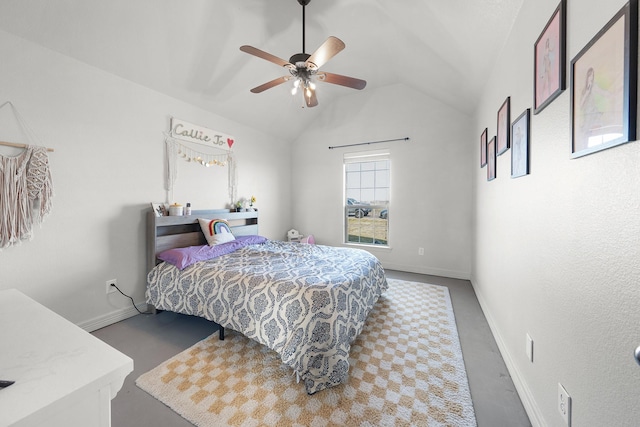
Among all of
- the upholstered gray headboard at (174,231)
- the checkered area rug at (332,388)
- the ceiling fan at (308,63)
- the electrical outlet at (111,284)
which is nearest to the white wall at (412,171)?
the checkered area rug at (332,388)

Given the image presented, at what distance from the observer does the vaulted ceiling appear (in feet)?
6.05

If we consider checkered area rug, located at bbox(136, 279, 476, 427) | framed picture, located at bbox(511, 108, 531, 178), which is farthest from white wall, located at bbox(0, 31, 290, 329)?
framed picture, located at bbox(511, 108, 531, 178)

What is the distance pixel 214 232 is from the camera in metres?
2.96

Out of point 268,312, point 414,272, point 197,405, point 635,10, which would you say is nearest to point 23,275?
point 197,405

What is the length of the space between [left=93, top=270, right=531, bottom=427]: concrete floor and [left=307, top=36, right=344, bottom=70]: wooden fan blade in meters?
2.51

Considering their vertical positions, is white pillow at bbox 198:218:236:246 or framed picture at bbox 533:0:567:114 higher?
framed picture at bbox 533:0:567:114

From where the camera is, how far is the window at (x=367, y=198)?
4.20m

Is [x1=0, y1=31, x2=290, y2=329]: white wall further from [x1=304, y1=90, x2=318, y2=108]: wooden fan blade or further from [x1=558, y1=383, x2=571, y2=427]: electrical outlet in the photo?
[x1=558, y1=383, x2=571, y2=427]: electrical outlet

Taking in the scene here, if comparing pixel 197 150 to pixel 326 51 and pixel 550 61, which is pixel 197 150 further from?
pixel 550 61

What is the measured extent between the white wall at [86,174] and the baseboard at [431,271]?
10.9 ft

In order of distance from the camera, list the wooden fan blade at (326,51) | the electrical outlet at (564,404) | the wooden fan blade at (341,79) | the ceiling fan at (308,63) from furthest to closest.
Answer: the wooden fan blade at (341,79) → the ceiling fan at (308,63) → the wooden fan blade at (326,51) → the electrical outlet at (564,404)

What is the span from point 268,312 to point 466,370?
1.46 meters

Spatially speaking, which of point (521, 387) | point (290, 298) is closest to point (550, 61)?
point (521, 387)

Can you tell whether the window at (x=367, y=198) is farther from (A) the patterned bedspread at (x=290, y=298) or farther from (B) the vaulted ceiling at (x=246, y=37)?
(A) the patterned bedspread at (x=290, y=298)
